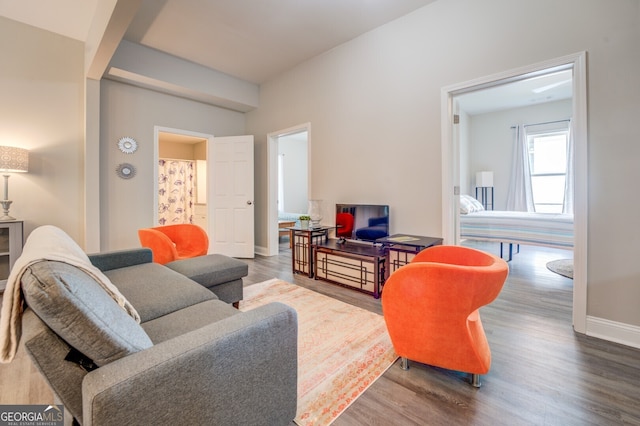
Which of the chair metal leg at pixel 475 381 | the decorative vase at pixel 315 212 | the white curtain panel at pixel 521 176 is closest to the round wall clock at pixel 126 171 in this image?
the decorative vase at pixel 315 212

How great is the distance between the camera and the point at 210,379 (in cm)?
97

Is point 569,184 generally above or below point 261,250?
above

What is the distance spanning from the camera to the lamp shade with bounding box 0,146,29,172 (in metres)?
3.02

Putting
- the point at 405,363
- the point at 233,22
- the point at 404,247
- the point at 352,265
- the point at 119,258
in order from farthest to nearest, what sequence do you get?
the point at 233,22, the point at 352,265, the point at 404,247, the point at 119,258, the point at 405,363

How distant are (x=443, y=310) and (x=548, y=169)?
6.66m

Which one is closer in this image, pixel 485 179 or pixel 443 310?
pixel 443 310

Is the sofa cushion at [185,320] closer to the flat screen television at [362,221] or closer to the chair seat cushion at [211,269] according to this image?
the chair seat cushion at [211,269]

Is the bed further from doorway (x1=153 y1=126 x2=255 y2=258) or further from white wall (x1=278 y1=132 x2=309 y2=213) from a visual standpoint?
white wall (x1=278 y1=132 x2=309 y2=213)

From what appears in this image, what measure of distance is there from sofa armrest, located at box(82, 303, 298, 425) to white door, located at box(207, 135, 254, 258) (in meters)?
4.03

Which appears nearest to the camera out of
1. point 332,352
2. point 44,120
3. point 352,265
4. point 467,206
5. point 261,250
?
point 332,352

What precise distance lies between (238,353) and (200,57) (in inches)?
178

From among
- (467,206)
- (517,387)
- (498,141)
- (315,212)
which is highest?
(498,141)

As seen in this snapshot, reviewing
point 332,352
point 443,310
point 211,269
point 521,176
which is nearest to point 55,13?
point 211,269

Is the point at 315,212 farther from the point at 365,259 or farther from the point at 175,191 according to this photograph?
the point at 175,191
